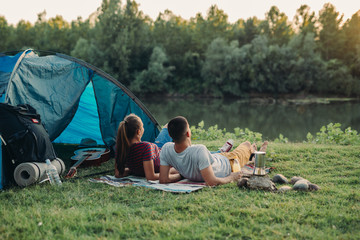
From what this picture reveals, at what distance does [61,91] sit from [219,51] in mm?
28794

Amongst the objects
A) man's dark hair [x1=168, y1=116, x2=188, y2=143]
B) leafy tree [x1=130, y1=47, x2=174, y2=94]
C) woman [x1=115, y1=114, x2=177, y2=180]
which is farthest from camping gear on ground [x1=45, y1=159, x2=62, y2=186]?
leafy tree [x1=130, y1=47, x2=174, y2=94]

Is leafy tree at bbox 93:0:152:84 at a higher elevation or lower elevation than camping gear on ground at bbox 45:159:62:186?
higher

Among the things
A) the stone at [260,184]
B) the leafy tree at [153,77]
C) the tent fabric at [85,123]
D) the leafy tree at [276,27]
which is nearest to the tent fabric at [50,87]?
the tent fabric at [85,123]

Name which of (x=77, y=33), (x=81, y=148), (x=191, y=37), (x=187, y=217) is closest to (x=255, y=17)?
(x=191, y=37)

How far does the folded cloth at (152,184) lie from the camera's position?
3.39m

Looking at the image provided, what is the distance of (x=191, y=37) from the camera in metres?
40.3

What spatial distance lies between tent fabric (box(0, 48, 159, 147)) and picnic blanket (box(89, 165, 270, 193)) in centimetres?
131

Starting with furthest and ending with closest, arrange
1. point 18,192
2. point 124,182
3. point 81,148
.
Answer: point 81,148, point 124,182, point 18,192

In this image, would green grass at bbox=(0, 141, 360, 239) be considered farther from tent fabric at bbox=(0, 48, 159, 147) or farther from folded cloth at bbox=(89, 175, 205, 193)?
tent fabric at bbox=(0, 48, 159, 147)

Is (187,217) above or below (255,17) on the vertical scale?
below

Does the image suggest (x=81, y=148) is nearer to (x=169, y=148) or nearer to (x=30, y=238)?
(x=169, y=148)

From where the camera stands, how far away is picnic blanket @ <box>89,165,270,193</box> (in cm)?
339

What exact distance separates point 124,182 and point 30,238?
1.59m

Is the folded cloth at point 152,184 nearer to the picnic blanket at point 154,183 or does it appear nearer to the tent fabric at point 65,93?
the picnic blanket at point 154,183
